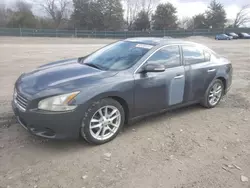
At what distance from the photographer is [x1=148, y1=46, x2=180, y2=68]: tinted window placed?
4.04m

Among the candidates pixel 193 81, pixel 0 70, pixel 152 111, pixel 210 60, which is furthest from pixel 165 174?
pixel 0 70

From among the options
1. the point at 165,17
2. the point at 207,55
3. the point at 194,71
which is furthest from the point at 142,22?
the point at 194,71

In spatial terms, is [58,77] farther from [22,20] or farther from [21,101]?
[22,20]

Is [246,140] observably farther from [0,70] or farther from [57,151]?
[0,70]

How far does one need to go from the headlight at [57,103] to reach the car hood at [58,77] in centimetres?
17

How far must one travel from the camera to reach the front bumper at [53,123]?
3049 millimetres

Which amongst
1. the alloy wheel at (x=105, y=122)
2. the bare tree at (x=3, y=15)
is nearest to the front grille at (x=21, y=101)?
the alloy wheel at (x=105, y=122)

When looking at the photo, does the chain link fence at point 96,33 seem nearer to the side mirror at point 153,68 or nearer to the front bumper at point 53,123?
the side mirror at point 153,68

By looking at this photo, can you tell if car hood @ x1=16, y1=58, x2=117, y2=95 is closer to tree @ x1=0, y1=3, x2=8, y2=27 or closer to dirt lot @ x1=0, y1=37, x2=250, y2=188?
dirt lot @ x1=0, y1=37, x2=250, y2=188

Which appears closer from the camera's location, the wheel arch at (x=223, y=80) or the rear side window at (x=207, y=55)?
the rear side window at (x=207, y=55)

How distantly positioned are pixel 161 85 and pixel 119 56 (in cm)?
87

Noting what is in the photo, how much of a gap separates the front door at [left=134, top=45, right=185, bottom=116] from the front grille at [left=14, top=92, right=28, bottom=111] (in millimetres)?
1583

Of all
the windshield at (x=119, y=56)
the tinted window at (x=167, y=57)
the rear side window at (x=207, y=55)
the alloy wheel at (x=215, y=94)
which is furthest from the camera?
the alloy wheel at (x=215, y=94)

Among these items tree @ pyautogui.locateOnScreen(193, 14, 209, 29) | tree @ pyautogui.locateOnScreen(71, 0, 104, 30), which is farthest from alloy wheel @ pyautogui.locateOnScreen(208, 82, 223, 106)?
tree @ pyautogui.locateOnScreen(193, 14, 209, 29)
